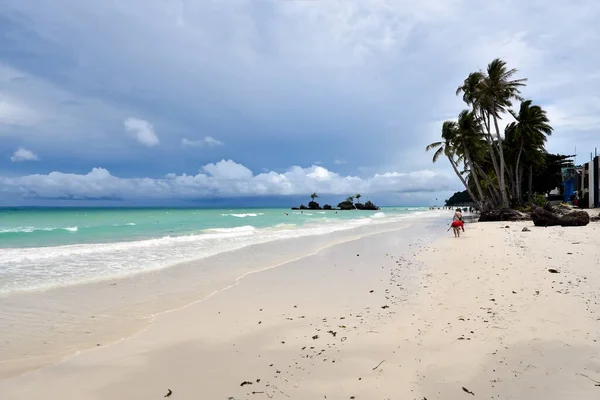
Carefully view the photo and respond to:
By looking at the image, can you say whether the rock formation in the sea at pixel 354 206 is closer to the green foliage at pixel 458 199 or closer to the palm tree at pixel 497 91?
the green foliage at pixel 458 199

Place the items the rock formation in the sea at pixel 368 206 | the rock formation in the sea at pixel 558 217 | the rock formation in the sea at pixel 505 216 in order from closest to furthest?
the rock formation in the sea at pixel 558 217 → the rock formation in the sea at pixel 505 216 → the rock formation in the sea at pixel 368 206

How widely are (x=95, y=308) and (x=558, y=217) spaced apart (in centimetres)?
2299

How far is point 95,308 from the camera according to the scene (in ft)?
22.3

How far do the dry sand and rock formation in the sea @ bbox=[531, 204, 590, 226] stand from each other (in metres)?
14.3

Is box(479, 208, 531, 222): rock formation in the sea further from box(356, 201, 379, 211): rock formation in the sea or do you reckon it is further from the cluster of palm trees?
box(356, 201, 379, 211): rock formation in the sea

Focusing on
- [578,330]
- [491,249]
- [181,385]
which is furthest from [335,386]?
[491,249]

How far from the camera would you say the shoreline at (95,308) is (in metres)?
4.88

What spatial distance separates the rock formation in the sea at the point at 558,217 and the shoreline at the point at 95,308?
17.7 metres

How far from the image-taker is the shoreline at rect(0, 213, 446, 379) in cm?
488

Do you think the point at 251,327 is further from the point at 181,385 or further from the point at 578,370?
the point at 578,370

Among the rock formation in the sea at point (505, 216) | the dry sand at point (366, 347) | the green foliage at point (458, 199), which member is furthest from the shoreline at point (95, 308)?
the green foliage at point (458, 199)

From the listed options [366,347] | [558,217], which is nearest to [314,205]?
[558,217]

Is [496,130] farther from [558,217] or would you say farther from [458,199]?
[458,199]

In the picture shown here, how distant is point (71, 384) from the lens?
3840mm
